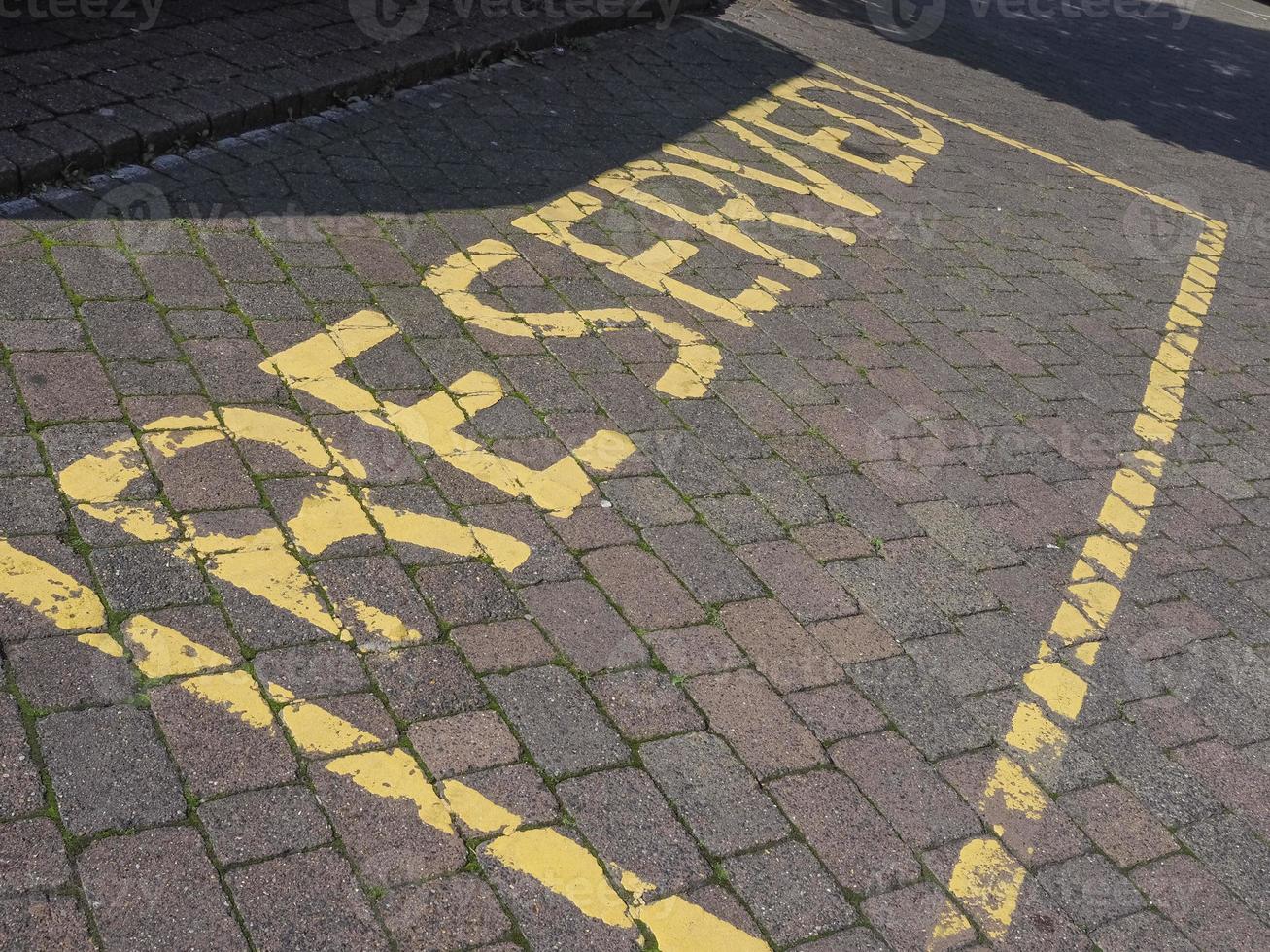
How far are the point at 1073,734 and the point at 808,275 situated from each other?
324cm

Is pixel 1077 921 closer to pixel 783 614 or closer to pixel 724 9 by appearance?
pixel 783 614

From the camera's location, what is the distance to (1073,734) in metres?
3.89

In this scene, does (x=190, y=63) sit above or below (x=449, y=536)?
above

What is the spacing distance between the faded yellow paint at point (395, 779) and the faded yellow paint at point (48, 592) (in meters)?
0.80

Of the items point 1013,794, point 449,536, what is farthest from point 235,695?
point 1013,794

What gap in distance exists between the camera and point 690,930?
294 cm

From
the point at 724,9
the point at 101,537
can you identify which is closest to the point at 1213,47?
the point at 724,9

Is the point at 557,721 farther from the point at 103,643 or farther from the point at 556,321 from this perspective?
the point at 556,321

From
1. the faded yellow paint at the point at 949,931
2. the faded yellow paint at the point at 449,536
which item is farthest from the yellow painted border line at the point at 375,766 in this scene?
the faded yellow paint at the point at 449,536

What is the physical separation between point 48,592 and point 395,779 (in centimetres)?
110

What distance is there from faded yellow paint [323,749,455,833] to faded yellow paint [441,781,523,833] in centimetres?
3

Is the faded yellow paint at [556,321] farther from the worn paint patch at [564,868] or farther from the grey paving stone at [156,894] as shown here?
the grey paving stone at [156,894]

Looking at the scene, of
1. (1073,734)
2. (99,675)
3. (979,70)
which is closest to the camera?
(99,675)

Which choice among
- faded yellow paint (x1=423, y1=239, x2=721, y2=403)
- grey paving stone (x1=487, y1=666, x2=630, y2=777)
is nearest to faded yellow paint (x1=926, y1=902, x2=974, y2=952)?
grey paving stone (x1=487, y1=666, x2=630, y2=777)
